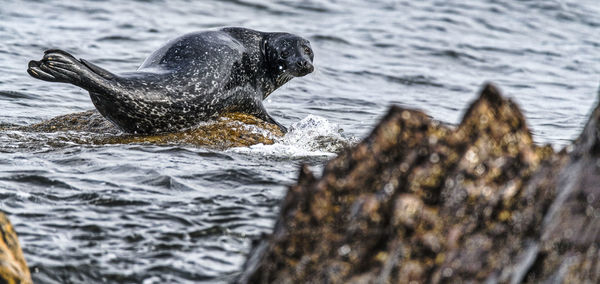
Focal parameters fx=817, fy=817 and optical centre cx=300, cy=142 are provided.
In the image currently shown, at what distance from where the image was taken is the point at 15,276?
9.80ft

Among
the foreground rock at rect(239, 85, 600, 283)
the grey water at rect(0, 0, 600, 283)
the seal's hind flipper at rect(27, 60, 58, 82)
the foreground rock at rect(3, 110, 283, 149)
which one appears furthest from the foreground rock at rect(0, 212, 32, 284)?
the foreground rock at rect(3, 110, 283, 149)

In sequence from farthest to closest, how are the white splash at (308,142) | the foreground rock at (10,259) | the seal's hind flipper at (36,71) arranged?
the white splash at (308,142)
the seal's hind flipper at (36,71)
the foreground rock at (10,259)

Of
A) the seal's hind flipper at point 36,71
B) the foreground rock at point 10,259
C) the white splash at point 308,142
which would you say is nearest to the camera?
the foreground rock at point 10,259

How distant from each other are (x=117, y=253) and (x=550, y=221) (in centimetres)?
193

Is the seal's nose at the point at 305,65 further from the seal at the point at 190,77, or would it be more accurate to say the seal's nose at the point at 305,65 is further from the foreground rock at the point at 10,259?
the foreground rock at the point at 10,259

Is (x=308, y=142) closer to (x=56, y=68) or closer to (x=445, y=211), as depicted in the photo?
(x=56, y=68)

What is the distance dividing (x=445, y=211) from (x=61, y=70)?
3.61 meters

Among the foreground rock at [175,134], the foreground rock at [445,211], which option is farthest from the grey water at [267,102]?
the foreground rock at [445,211]

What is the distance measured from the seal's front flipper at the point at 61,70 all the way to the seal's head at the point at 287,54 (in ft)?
6.27

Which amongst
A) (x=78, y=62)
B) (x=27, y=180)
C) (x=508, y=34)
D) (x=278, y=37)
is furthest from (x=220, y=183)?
(x=508, y=34)

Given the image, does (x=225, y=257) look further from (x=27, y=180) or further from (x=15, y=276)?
(x=27, y=180)

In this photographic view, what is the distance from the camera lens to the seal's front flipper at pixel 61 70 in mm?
5461

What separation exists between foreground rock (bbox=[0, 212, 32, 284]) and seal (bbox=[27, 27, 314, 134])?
8.00ft

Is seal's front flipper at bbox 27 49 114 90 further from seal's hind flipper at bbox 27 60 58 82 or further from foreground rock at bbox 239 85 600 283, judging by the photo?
foreground rock at bbox 239 85 600 283
